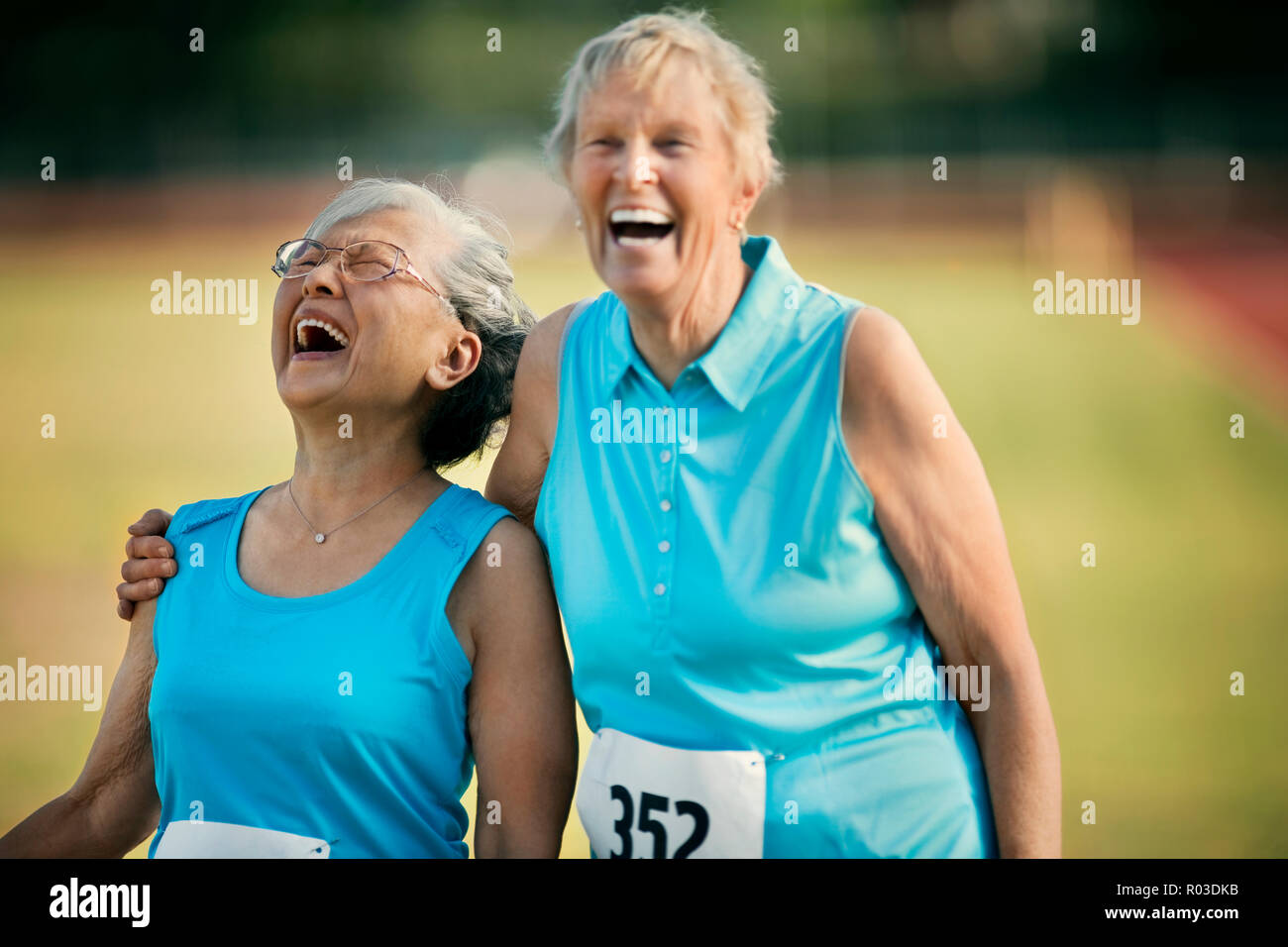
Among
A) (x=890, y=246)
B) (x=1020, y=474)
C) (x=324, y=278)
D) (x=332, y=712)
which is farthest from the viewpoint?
(x=890, y=246)

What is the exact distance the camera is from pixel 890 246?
50.5 ft

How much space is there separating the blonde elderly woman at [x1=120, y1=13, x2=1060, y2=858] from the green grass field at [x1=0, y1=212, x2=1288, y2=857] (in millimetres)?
673

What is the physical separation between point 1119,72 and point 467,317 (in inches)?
467

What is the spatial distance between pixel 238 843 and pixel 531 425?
2.55 ft

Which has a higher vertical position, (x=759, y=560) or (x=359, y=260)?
(x=359, y=260)

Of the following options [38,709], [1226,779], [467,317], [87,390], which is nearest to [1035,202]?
[1226,779]

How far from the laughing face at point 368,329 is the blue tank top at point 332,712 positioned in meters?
0.27

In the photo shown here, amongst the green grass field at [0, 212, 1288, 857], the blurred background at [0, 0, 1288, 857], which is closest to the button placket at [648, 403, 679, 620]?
the green grass field at [0, 212, 1288, 857]

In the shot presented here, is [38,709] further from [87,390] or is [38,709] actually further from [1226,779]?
[1226,779]

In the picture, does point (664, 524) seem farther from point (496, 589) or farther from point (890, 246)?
point (890, 246)

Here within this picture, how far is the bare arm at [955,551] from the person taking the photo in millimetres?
1608

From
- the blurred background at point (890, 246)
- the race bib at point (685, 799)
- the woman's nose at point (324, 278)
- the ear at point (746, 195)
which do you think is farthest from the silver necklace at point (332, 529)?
the blurred background at point (890, 246)

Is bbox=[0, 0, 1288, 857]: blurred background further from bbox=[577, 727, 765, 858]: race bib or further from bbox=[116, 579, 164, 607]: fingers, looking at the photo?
bbox=[577, 727, 765, 858]: race bib

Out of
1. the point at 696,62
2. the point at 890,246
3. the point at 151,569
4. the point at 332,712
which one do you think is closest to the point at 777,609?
the point at 332,712
